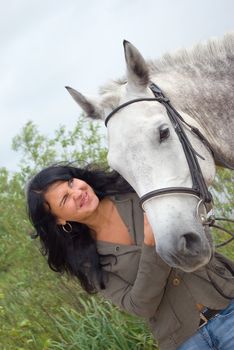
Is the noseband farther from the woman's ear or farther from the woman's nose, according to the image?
the woman's ear

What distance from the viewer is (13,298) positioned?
19.3 ft

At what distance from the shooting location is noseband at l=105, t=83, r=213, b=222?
9.35 ft

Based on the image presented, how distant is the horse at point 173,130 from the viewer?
9.07 ft

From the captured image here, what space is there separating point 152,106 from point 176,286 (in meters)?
1.08

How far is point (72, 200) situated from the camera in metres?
3.23

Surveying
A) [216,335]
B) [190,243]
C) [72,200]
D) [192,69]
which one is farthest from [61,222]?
[192,69]

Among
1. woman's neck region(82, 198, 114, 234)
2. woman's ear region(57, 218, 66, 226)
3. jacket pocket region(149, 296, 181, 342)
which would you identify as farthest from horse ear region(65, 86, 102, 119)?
jacket pocket region(149, 296, 181, 342)

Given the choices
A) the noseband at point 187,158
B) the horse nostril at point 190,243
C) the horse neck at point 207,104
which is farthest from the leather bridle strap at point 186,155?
the horse nostril at point 190,243

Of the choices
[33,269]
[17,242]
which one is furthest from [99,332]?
[17,242]

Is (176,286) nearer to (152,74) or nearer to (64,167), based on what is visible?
(64,167)

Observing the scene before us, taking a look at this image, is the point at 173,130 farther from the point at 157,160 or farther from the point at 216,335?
the point at 216,335

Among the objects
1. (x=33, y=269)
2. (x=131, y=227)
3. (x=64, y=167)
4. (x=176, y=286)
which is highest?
(x=64, y=167)

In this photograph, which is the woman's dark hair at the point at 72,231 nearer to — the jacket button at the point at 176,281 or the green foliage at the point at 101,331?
the jacket button at the point at 176,281

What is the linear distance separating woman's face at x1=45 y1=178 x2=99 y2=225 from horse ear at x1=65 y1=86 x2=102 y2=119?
446 mm
